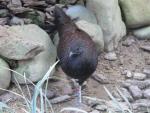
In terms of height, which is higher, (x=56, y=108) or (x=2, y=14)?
(x=2, y=14)

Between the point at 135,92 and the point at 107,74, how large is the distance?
1.34ft

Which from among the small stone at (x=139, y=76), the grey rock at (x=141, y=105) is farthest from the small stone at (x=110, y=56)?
the grey rock at (x=141, y=105)

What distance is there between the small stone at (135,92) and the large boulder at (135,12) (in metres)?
0.96

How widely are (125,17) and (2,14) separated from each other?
1308 millimetres

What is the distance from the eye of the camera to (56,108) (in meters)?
3.95

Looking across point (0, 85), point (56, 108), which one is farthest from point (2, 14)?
point (56, 108)

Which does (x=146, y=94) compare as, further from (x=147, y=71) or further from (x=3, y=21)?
(x=3, y=21)

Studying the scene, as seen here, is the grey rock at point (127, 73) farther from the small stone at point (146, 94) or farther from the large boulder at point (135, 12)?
the large boulder at point (135, 12)

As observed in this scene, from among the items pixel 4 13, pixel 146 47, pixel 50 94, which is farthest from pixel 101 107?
pixel 4 13

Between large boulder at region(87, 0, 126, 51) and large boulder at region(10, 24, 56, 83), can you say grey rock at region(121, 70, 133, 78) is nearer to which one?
large boulder at region(87, 0, 126, 51)

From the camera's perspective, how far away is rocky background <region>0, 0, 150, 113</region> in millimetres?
3998

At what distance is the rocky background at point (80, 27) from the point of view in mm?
3998

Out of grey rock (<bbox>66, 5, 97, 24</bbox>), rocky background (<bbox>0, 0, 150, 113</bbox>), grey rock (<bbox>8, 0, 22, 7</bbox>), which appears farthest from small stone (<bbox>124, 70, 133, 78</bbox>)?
grey rock (<bbox>8, 0, 22, 7</bbox>)

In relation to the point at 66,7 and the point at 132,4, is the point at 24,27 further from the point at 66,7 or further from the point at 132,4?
the point at 132,4
